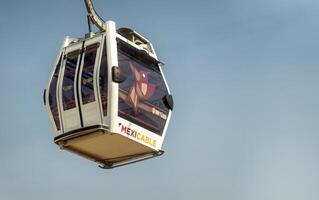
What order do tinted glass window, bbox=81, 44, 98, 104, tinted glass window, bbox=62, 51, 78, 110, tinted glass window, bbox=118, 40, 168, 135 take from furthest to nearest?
1. tinted glass window, bbox=62, 51, 78, 110
2. tinted glass window, bbox=118, 40, 168, 135
3. tinted glass window, bbox=81, 44, 98, 104

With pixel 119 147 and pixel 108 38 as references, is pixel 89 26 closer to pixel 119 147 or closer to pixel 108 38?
→ pixel 108 38

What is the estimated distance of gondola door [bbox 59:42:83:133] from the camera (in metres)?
22.1

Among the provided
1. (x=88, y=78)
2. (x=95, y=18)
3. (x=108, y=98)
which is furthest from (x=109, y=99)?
(x=95, y=18)

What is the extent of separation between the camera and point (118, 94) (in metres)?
21.6

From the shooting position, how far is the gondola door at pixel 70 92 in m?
22.1

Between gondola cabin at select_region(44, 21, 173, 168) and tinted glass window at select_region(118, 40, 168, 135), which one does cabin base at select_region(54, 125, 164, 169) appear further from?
tinted glass window at select_region(118, 40, 168, 135)

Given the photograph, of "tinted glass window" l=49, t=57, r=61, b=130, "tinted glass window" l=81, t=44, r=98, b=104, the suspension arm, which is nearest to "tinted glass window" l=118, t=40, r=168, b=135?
"tinted glass window" l=81, t=44, r=98, b=104

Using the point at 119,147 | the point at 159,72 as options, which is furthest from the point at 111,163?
the point at 159,72

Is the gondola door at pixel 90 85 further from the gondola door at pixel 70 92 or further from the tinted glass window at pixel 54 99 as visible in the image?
the tinted glass window at pixel 54 99

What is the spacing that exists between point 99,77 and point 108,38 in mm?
1073

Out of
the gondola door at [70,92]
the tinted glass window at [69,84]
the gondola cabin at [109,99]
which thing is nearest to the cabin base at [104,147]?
the gondola cabin at [109,99]

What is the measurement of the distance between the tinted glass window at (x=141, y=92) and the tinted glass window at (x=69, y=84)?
1.21 metres

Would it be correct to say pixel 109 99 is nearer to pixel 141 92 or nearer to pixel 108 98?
pixel 108 98

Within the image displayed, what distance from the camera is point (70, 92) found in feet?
73.1
